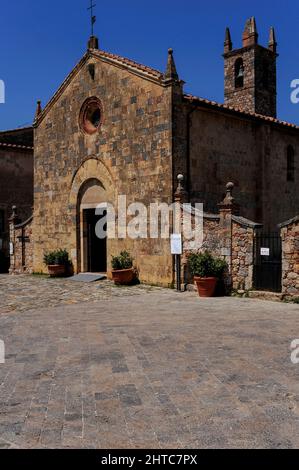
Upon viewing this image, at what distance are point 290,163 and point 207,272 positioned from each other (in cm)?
879

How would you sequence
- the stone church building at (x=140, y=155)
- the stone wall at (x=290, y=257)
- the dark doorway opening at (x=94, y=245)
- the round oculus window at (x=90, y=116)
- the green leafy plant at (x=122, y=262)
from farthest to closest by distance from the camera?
the dark doorway opening at (x=94, y=245) < the round oculus window at (x=90, y=116) < the green leafy plant at (x=122, y=262) < the stone church building at (x=140, y=155) < the stone wall at (x=290, y=257)

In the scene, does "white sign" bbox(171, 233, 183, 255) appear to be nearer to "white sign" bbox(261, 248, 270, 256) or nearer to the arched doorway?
"white sign" bbox(261, 248, 270, 256)

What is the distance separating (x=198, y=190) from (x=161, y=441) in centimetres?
1207

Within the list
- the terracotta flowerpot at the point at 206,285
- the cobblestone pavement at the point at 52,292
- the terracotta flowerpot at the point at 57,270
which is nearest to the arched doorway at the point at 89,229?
the terracotta flowerpot at the point at 57,270

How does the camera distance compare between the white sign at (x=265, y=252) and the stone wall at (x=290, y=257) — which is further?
the white sign at (x=265, y=252)

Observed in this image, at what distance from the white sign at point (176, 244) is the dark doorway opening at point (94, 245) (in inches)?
193

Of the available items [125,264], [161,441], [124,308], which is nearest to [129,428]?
[161,441]

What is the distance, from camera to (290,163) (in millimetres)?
19578

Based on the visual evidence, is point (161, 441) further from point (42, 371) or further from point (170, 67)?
point (170, 67)

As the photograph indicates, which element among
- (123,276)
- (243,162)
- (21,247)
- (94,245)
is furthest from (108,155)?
(21,247)

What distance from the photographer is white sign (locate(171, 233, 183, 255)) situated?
1388 centimetres

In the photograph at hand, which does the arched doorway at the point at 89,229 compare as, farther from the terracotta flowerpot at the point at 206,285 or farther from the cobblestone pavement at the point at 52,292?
the terracotta flowerpot at the point at 206,285

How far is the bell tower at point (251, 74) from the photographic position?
978 inches

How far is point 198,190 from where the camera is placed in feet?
50.9
